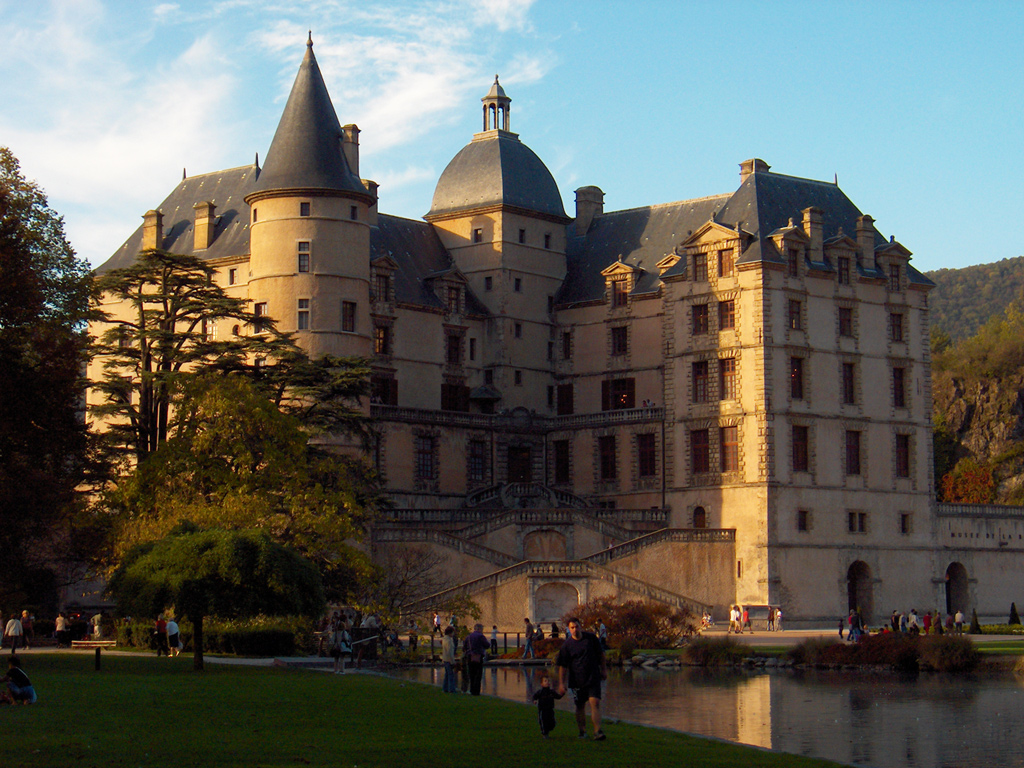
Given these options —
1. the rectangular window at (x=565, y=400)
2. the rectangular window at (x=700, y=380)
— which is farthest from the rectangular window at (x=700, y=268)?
the rectangular window at (x=565, y=400)

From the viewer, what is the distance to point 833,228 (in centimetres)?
6481

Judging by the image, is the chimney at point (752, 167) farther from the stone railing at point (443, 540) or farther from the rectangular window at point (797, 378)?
the stone railing at point (443, 540)

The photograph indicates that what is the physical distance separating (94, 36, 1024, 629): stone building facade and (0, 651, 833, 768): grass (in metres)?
25.9

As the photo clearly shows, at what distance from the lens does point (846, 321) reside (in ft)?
204

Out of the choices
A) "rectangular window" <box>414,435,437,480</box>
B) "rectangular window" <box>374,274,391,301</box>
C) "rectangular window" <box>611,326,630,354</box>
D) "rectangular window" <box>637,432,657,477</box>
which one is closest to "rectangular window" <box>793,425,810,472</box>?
"rectangular window" <box>637,432,657,477</box>

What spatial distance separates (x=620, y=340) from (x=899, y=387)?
11.9 metres

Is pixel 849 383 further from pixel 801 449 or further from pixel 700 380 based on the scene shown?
pixel 700 380

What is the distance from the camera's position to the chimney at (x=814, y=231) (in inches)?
2424

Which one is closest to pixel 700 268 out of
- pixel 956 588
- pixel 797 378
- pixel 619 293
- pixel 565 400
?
Result: pixel 619 293

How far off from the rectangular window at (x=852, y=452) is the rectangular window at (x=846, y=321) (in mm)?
3986

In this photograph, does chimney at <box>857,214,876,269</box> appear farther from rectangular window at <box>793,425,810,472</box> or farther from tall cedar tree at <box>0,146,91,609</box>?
tall cedar tree at <box>0,146,91,609</box>

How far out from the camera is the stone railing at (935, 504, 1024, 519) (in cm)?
6433

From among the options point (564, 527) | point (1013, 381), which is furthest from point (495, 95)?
point (1013, 381)

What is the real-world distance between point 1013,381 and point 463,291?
43142 mm
